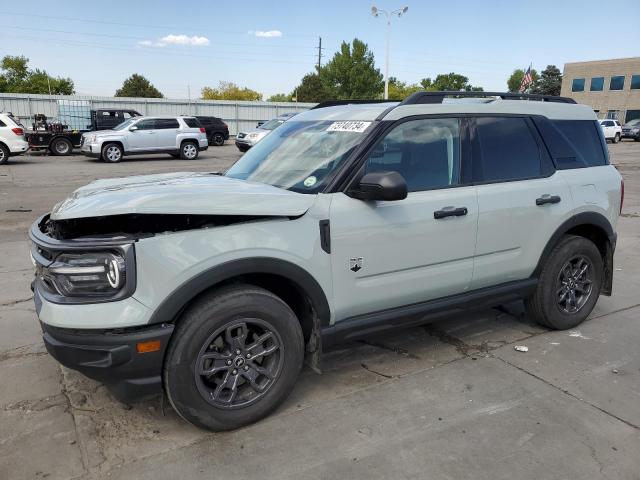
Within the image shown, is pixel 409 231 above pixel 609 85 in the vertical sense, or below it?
below

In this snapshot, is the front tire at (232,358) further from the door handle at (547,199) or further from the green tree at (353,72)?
the green tree at (353,72)

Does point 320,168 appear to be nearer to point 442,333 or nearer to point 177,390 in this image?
point 177,390

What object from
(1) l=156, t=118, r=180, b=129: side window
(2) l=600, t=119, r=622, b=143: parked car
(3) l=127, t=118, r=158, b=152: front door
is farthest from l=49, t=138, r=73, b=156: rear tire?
(2) l=600, t=119, r=622, b=143: parked car

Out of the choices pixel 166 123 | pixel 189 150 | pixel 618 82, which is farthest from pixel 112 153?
pixel 618 82

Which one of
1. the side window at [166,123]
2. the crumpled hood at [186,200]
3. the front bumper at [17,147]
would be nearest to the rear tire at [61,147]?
the front bumper at [17,147]

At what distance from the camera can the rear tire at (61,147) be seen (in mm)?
21845

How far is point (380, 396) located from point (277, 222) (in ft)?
4.28

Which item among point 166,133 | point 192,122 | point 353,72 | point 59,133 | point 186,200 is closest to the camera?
point 186,200

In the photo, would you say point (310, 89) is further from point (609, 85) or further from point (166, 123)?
point (166, 123)

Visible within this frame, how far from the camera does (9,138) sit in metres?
17.8

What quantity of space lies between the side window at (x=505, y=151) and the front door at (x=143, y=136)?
18142mm

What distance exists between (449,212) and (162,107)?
34824mm

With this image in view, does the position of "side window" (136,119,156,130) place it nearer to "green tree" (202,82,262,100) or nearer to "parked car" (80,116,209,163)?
"parked car" (80,116,209,163)

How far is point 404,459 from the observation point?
2.61 meters
